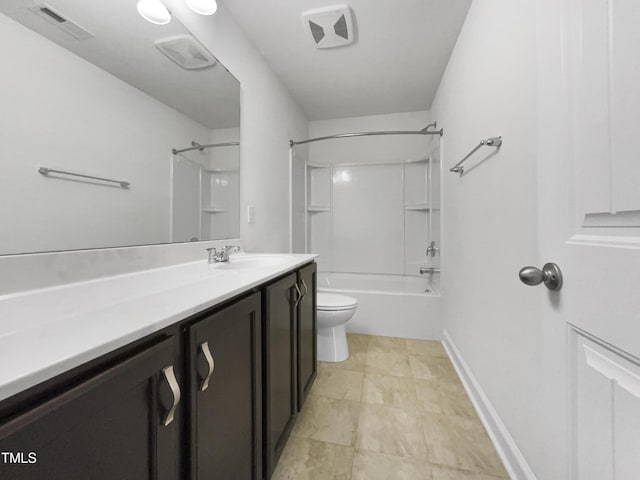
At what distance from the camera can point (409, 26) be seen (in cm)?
166

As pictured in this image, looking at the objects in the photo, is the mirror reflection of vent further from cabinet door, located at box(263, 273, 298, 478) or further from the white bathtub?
the white bathtub

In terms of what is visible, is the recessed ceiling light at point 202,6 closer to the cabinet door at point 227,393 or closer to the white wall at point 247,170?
the white wall at point 247,170

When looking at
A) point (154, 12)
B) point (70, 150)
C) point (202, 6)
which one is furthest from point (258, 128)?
point (70, 150)

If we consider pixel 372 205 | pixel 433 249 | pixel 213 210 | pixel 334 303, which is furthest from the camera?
pixel 372 205

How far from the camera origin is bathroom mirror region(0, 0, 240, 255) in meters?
0.66

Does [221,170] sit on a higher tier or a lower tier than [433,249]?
higher

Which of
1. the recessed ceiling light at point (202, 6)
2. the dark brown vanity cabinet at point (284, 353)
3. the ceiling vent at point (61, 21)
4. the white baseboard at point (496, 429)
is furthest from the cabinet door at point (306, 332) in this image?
the recessed ceiling light at point (202, 6)

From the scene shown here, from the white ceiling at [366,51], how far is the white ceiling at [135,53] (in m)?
0.52

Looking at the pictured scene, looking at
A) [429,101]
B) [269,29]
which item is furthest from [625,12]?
[429,101]

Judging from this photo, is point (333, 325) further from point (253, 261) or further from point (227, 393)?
point (227, 393)

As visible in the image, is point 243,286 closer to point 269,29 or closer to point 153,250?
point 153,250

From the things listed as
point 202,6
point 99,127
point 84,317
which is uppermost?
point 202,6

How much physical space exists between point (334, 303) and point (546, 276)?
1.40m

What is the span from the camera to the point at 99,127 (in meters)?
0.82
